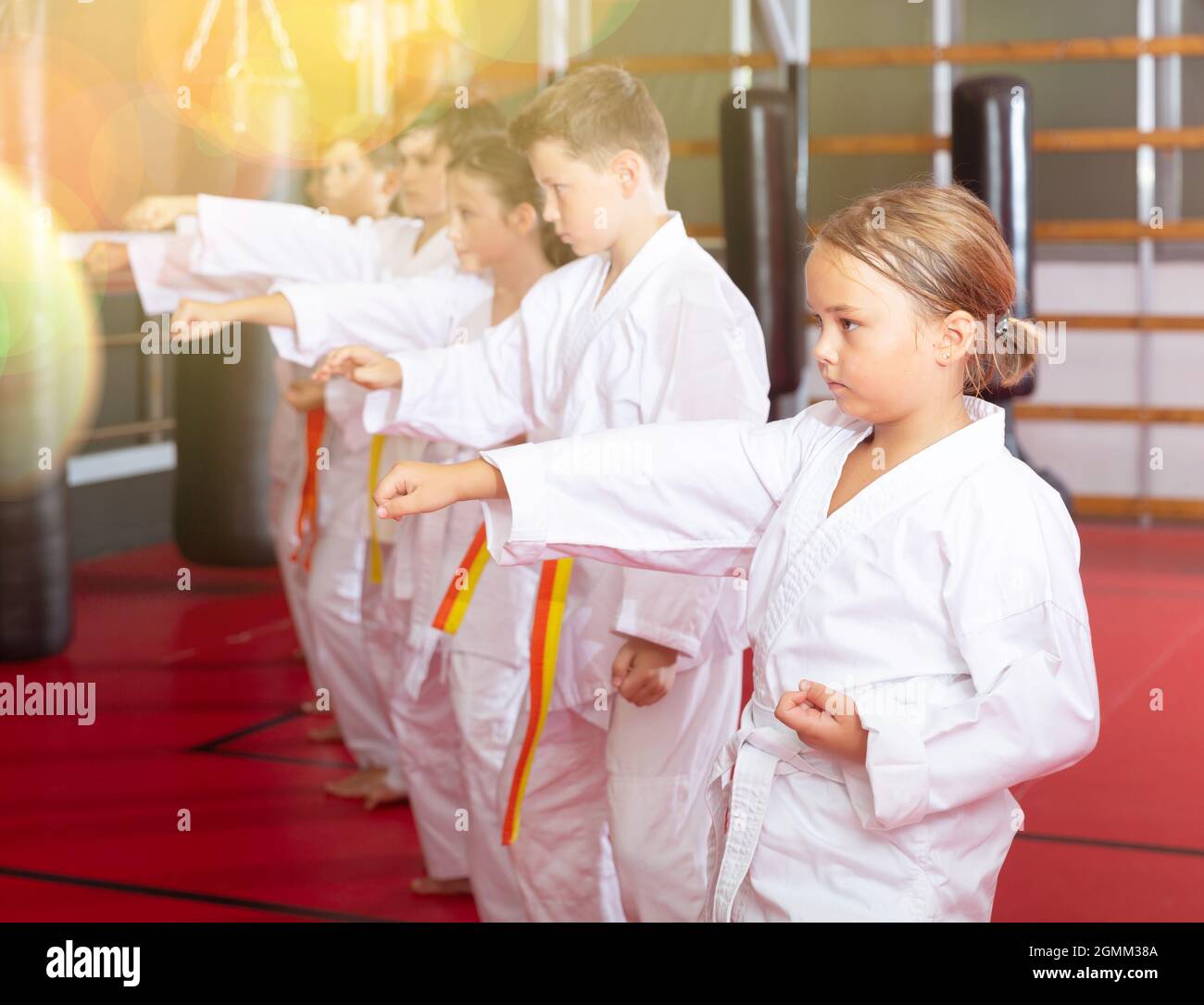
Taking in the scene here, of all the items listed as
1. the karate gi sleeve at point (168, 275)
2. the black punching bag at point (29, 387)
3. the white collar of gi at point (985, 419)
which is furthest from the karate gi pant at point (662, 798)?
the black punching bag at point (29, 387)

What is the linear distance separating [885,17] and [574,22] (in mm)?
1517

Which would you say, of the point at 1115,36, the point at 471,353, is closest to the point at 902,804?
the point at 471,353

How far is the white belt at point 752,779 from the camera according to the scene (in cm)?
130

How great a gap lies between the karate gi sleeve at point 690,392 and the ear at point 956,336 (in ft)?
1.45

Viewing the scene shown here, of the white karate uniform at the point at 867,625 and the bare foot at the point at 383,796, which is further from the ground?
the white karate uniform at the point at 867,625

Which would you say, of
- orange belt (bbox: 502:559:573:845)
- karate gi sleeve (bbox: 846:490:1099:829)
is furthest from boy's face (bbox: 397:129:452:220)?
karate gi sleeve (bbox: 846:490:1099:829)

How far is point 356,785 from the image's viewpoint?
2783 mm

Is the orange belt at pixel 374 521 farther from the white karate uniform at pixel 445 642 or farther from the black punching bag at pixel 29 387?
the black punching bag at pixel 29 387

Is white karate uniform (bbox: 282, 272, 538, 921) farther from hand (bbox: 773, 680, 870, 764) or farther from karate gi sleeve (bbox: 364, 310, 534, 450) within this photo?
hand (bbox: 773, 680, 870, 764)

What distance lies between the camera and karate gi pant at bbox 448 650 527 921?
2.11 m

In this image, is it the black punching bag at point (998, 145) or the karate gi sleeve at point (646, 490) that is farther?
the black punching bag at point (998, 145)

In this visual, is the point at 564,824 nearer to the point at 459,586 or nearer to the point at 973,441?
the point at 459,586

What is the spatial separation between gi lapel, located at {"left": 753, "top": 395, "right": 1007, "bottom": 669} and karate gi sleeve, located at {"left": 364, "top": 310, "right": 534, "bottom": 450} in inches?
28.7

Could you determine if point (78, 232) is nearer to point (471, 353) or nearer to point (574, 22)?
point (574, 22)
